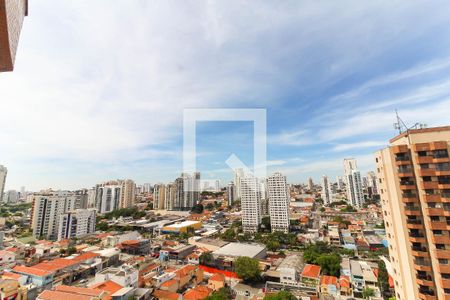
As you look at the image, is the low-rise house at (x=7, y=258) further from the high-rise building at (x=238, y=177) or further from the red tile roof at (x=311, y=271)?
the red tile roof at (x=311, y=271)

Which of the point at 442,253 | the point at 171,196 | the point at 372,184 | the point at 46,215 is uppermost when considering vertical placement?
the point at 372,184

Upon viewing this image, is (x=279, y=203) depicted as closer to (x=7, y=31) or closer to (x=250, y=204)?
(x=250, y=204)

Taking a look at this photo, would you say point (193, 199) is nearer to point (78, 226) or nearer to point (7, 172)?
point (78, 226)

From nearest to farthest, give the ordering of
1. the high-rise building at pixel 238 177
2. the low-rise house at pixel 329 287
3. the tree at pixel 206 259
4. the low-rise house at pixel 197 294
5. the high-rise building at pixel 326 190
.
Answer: the low-rise house at pixel 197 294 → the low-rise house at pixel 329 287 → the tree at pixel 206 259 → the high-rise building at pixel 238 177 → the high-rise building at pixel 326 190

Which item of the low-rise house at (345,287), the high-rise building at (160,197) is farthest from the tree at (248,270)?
the high-rise building at (160,197)

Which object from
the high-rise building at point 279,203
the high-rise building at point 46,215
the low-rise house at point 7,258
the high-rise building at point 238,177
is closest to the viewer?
the low-rise house at point 7,258

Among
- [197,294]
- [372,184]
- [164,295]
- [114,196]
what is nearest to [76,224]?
[114,196]
